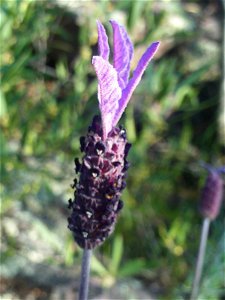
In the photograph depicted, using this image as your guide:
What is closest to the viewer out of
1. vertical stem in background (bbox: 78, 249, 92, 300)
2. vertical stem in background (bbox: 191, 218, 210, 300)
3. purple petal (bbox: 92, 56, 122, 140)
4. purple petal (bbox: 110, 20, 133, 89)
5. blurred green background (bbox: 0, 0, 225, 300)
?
purple petal (bbox: 92, 56, 122, 140)

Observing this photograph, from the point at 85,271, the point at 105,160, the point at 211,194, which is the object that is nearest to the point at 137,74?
the point at 105,160

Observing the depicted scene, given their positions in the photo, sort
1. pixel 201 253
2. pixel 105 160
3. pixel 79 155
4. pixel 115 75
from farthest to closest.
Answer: pixel 79 155 → pixel 201 253 → pixel 105 160 → pixel 115 75

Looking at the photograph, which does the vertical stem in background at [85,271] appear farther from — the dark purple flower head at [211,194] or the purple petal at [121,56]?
the dark purple flower head at [211,194]

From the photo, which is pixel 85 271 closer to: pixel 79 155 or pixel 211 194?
pixel 211 194

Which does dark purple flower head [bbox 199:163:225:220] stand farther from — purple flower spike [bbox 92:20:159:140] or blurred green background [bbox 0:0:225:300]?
purple flower spike [bbox 92:20:159:140]

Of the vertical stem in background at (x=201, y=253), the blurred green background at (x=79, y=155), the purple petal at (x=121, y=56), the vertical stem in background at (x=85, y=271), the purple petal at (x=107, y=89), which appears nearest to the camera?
the purple petal at (x=107, y=89)

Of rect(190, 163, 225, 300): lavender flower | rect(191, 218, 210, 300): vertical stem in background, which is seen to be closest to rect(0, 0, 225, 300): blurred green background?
rect(191, 218, 210, 300): vertical stem in background

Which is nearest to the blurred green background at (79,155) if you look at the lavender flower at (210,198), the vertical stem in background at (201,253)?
the vertical stem in background at (201,253)
